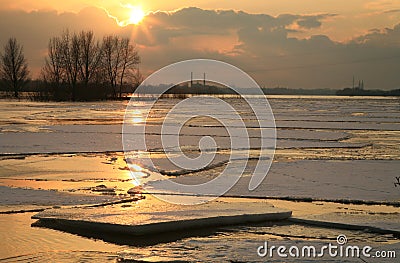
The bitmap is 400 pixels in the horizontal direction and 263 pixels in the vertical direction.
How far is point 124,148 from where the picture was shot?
51.3 ft

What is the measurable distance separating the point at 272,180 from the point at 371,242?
426cm

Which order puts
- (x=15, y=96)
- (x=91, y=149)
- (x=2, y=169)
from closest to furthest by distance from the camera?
(x=2, y=169)
(x=91, y=149)
(x=15, y=96)

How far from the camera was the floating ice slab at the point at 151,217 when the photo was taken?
6.46 metres

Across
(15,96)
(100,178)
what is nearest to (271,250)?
(100,178)

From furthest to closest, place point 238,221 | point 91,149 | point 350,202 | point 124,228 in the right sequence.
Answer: point 91,149, point 350,202, point 238,221, point 124,228

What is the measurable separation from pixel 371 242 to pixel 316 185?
381 centimetres

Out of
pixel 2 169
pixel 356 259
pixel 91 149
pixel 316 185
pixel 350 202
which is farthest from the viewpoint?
pixel 91 149

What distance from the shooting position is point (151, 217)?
6785 mm

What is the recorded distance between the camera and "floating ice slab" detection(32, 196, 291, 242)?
6.46m

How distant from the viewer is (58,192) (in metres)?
8.71

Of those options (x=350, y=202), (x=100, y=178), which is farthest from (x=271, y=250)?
(x=100, y=178)

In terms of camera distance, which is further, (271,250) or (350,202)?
(350,202)

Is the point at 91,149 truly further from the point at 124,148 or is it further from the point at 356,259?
the point at 356,259

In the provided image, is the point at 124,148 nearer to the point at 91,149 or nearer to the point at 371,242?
the point at 91,149
